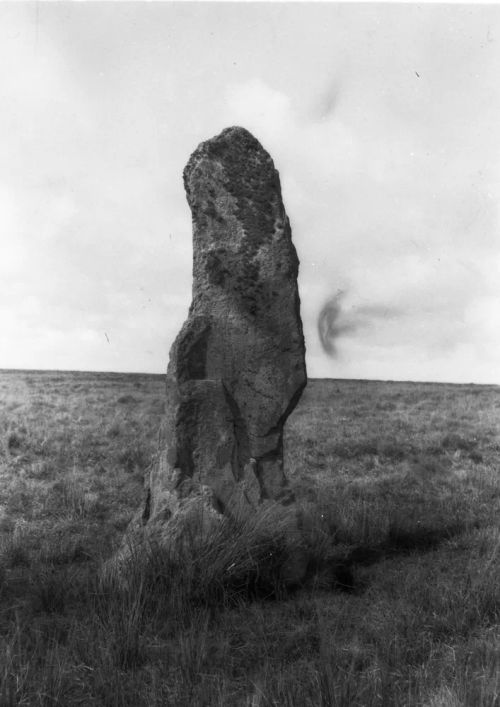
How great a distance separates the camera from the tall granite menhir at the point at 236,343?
531cm

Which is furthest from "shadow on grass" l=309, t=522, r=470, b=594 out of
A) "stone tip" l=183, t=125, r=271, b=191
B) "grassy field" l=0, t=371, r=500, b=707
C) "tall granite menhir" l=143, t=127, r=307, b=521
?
"stone tip" l=183, t=125, r=271, b=191

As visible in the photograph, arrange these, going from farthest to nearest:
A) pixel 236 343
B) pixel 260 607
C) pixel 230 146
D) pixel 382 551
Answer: pixel 382 551, pixel 230 146, pixel 236 343, pixel 260 607

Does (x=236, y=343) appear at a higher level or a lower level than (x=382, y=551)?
higher

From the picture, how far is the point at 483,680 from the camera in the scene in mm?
2729

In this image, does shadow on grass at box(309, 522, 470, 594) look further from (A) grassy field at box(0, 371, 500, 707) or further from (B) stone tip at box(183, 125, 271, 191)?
(B) stone tip at box(183, 125, 271, 191)

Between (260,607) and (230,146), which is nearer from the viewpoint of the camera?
(260,607)

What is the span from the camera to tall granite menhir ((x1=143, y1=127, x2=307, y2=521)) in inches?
209

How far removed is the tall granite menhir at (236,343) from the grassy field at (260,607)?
2.54ft

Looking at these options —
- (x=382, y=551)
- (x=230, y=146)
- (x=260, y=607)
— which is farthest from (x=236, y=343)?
(x=382, y=551)

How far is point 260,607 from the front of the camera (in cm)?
433

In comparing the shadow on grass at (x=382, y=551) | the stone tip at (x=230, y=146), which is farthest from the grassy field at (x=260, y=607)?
the stone tip at (x=230, y=146)

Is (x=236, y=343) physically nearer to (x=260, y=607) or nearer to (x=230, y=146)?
(x=230, y=146)

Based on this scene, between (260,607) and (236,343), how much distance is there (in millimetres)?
2145

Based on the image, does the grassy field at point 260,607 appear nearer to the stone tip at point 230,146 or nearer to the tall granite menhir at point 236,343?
the tall granite menhir at point 236,343
